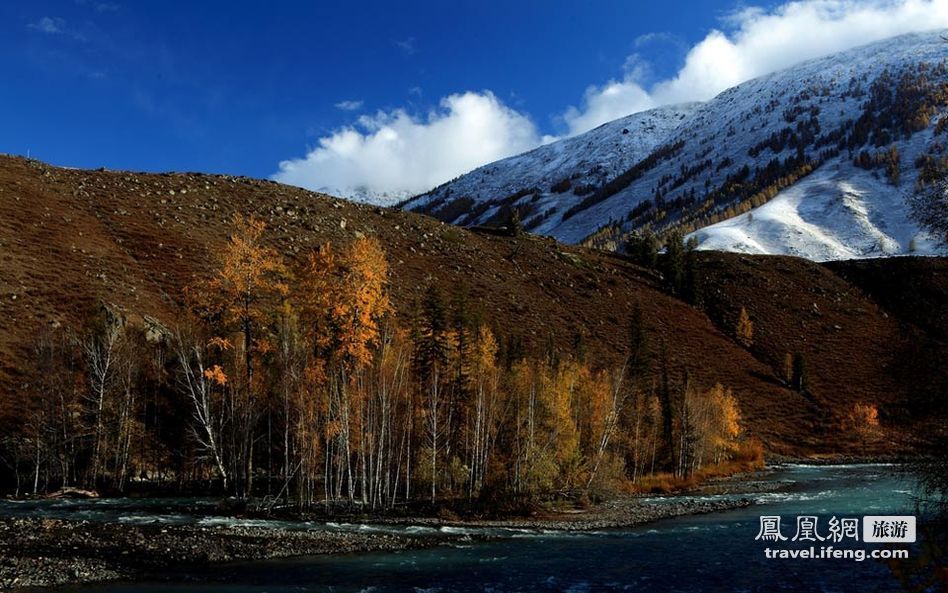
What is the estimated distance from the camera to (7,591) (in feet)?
66.8

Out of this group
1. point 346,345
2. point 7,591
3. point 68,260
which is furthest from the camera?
point 68,260

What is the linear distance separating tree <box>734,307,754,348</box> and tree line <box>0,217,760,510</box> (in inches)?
2942

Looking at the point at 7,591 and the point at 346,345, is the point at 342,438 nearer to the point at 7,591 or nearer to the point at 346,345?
the point at 346,345

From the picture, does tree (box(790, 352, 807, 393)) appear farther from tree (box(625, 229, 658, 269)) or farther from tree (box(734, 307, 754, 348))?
tree (box(625, 229, 658, 269))

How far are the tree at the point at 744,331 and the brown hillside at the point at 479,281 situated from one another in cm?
168

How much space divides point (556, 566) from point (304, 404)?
19847 millimetres

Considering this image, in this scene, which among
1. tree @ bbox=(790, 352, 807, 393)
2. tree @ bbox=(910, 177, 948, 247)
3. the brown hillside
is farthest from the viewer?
tree @ bbox=(790, 352, 807, 393)

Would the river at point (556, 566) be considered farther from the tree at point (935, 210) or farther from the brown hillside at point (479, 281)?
the brown hillside at point (479, 281)

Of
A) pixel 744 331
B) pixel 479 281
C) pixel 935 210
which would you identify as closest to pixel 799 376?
pixel 744 331

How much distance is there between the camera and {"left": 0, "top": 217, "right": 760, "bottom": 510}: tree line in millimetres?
39844

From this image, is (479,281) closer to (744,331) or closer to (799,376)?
(744,331)

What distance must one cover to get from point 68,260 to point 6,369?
2607cm

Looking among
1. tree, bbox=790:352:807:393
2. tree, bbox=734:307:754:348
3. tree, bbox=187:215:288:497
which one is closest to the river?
tree, bbox=187:215:288:497

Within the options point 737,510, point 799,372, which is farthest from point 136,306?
point 799,372
